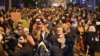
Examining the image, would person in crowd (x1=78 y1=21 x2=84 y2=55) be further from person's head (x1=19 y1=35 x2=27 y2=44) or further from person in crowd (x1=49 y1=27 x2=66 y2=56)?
person's head (x1=19 y1=35 x2=27 y2=44)

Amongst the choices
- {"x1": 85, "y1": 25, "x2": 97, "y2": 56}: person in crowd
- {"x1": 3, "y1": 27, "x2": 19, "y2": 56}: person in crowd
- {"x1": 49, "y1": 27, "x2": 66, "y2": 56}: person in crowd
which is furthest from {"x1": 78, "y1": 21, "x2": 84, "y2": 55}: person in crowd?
{"x1": 3, "y1": 27, "x2": 19, "y2": 56}: person in crowd

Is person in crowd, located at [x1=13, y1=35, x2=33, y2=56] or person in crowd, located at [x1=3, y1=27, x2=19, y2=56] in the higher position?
person in crowd, located at [x1=13, y1=35, x2=33, y2=56]

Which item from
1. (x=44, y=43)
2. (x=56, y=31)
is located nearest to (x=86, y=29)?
(x=56, y=31)

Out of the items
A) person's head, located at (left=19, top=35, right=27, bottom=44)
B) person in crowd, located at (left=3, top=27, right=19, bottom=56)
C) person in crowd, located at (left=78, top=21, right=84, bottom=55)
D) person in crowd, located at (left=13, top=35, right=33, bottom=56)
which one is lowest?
person in crowd, located at (left=78, top=21, right=84, bottom=55)

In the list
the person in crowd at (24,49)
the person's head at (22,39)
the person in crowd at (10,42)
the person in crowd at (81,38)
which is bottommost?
the person in crowd at (81,38)

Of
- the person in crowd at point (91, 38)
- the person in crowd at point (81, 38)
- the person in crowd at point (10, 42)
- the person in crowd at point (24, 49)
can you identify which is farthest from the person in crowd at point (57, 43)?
the person in crowd at point (81, 38)

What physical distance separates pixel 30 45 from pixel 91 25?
872cm

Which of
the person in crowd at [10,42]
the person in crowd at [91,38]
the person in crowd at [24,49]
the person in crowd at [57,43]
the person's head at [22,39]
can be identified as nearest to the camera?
the person in crowd at [24,49]

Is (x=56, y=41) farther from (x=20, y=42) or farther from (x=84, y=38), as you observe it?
(x=84, y=38)

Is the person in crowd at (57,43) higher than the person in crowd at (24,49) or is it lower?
lower

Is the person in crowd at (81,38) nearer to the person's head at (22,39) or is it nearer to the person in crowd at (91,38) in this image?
the person in crowd at (91,38)

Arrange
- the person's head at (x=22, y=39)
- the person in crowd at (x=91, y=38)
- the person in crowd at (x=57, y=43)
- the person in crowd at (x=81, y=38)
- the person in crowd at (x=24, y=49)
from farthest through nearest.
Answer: the person in crowd at (x=81, y=38) < the person in crowd at (x=91, y=38) < the person in crowd at (x=57, y=43) < the person's head at (x=22, y=39) < the person in crowd at (x=24, y=49)

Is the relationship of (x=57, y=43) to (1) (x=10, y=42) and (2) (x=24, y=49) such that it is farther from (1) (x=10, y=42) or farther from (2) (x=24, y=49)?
(2) (x=24, y=49)

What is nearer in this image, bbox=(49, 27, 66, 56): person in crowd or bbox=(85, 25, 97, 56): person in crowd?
bbox=(49, 27, 66, 56): person in crowd
